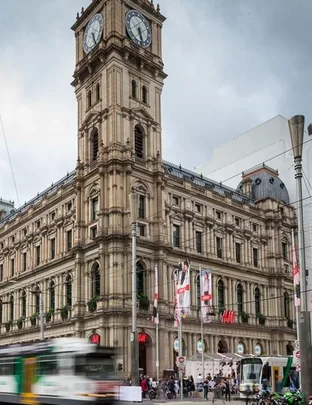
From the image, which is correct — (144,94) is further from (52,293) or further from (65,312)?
(65,312)

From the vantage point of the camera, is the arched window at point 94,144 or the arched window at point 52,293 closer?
the arched window at point 94,144

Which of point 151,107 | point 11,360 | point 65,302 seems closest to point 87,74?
point 151,107

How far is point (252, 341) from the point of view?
7562cm

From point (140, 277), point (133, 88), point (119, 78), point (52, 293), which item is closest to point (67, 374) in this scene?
point (140, 277)

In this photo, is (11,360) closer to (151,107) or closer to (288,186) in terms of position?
(151,107)

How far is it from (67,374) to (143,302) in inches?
1332

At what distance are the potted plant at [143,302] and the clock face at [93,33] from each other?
29.1m

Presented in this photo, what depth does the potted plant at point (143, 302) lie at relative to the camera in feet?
203

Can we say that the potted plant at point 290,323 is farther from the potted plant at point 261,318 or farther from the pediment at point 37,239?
the pediment at point 37,239

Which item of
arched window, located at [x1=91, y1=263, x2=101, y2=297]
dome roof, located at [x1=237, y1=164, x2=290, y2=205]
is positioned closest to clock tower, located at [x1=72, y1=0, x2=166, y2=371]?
arched window, located at [x1=91, y1=263, x2=101, y2=297]

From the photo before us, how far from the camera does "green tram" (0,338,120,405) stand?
27.9 m

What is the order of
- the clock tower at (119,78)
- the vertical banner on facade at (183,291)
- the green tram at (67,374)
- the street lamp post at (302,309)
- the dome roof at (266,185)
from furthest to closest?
the dome roof at (266,185) → the clock tower at (119,78) → the vertical banner on facade at (183,291) → the green tram at (67,374) → the street lamp post at (302,309)

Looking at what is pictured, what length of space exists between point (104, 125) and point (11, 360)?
38.1 meters

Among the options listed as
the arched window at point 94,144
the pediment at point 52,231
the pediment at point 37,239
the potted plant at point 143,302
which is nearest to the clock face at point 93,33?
the arched window at point 94,144
